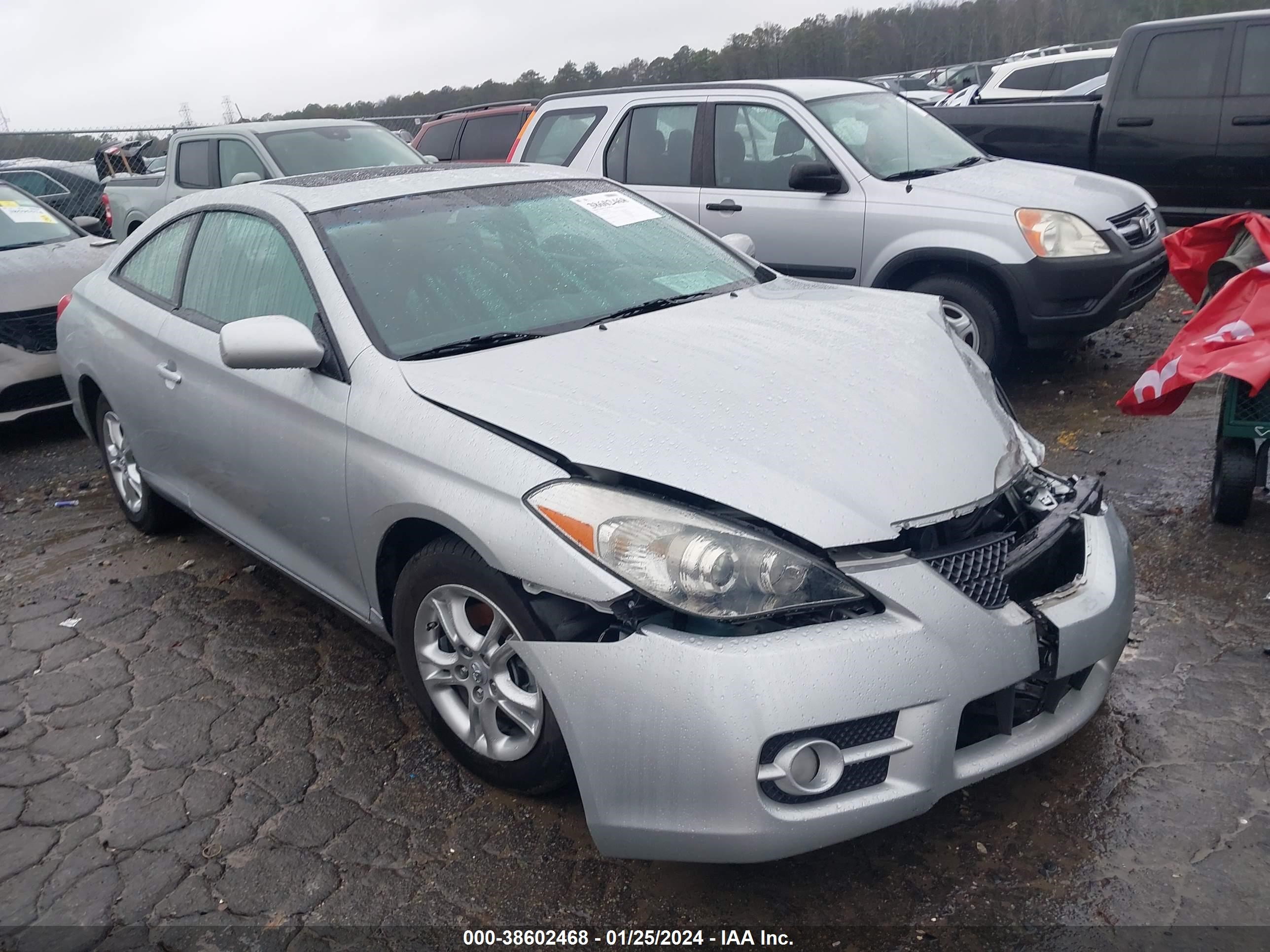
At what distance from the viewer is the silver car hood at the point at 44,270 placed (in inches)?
254

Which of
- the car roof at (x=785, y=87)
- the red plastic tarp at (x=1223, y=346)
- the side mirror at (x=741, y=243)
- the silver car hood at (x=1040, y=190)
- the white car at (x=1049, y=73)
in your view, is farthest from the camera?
the white car at (x=1049, y=73)

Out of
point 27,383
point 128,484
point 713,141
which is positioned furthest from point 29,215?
point 713,141

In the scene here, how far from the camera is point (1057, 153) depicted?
28.0ft

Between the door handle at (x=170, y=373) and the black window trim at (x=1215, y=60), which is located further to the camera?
the black window trim at (x=1215, y=60)

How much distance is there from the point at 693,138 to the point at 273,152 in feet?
14.5

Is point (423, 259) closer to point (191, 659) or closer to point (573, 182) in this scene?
point (573, 182)

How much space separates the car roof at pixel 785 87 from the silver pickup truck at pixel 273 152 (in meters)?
2.97

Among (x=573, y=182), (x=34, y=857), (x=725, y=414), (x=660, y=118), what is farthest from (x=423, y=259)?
(x=660, y=118)

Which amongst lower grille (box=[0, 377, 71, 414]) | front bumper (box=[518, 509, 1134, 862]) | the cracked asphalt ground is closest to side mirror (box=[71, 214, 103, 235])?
lower grille (box=[0, 377, 71, 414])

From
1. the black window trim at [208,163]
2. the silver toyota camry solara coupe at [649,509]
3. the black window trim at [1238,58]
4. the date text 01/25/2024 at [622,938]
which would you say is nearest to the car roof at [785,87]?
the black window trim at [1238,58]

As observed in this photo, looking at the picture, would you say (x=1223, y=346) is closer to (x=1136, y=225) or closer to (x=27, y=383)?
(x=1136, y=225)

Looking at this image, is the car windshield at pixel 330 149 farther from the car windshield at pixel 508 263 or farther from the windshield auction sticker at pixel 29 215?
the car windshield at pixel 508 263

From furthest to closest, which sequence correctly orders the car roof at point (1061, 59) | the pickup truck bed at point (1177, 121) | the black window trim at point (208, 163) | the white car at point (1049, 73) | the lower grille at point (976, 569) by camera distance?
the white car at point (1049, 73) → the car roof at point (1061, 59) → the black window trim at point (208, 163) → the pickup truck bed at point (1177, 121) → the lower grille at point (976, 569)

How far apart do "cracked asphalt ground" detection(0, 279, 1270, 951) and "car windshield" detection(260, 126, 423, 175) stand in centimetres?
611
